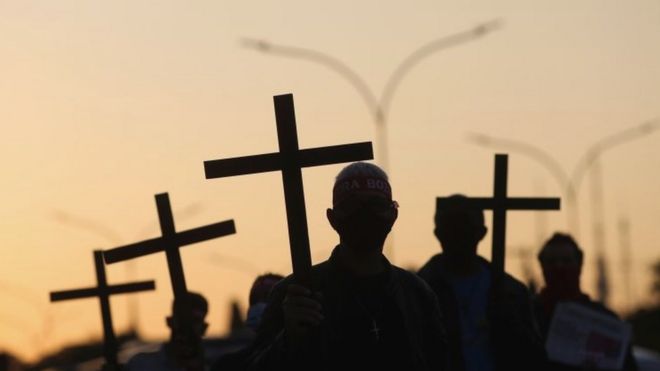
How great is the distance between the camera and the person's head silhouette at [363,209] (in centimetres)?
946

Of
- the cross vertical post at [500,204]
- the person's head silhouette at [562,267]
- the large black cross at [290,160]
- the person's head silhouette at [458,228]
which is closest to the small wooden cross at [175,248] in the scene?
the person's head silhouette at [458,228]

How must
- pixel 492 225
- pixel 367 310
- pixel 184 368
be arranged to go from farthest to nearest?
pixel 492 225 → pixel 184 368 → pixel 367 310

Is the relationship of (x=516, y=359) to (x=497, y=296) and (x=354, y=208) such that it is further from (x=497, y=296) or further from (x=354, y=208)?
(x=354, y=208)

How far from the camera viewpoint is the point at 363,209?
9469mm

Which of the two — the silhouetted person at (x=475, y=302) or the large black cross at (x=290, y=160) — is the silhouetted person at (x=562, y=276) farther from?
the large black cross at (x=290, y=160)

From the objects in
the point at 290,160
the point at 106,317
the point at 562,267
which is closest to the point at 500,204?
the point at 562,267

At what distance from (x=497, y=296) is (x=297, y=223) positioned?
12.1 feet

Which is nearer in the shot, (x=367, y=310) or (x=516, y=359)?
(x=367, y=310)

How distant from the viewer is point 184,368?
12.4m

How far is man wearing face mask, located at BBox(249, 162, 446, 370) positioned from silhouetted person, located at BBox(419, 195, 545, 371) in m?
2.82

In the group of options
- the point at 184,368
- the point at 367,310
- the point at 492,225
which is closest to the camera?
the point at 367,310

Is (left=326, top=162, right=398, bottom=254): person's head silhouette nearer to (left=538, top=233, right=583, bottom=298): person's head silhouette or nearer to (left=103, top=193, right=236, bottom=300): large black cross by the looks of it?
(left=103, top=193, right=236, bottom=300): large black cross

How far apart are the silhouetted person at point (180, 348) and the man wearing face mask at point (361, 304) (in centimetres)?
272

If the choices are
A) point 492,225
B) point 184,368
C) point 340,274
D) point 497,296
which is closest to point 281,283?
point 340,274
